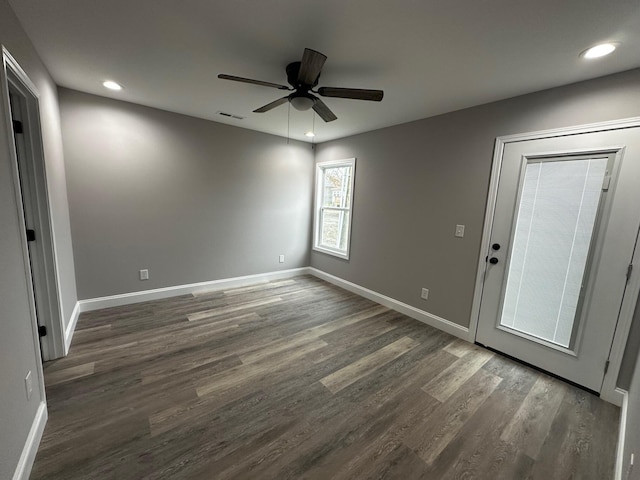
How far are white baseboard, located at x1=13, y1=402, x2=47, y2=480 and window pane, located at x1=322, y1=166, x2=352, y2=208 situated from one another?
3946mm

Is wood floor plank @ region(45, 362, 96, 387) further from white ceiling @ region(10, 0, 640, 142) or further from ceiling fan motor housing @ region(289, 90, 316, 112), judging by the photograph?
ceiling fan motor housing @ region(289, 90, 316, 112)

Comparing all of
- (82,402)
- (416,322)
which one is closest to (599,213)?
(416,322)

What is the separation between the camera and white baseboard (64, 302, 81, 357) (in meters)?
2.32

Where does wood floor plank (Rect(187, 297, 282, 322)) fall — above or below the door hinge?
below

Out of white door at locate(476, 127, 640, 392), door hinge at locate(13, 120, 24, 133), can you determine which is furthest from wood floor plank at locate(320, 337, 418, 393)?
door hinge at locate(13, 120, 24, 133)

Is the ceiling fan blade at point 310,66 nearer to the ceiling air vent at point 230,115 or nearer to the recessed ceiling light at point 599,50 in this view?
the recessed ceiling light at point 599,50

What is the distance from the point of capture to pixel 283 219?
15.3ft

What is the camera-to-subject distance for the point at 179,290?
3729mm

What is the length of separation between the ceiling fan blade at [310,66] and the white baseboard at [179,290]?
3.23 m

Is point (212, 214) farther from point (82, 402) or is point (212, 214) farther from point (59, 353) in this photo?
point (82, 402)

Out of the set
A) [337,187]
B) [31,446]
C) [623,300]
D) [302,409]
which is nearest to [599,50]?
[623,300]

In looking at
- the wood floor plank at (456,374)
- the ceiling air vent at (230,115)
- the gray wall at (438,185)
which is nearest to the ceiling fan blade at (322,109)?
the gray wall at (438,185)

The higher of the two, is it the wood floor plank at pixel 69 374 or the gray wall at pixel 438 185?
the gray wall at pixel 438 185

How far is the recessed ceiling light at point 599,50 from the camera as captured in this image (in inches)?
63.4
